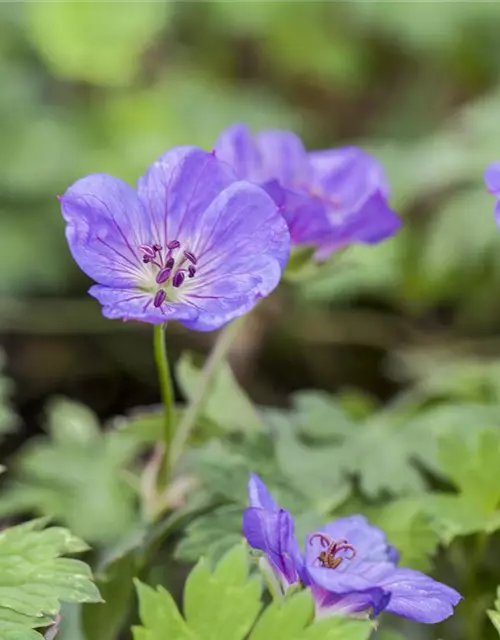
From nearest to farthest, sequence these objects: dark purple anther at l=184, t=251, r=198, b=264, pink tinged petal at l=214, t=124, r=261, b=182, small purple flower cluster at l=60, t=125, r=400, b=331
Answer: small purple flower cluster at l=60, t=125, r=400, b=331, dark purple anther at l=184, t=251, r=198, b=264, pink tinged petal at l=214, t=124, r=261, b=182

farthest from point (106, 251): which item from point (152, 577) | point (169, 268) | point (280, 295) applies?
point (280, 295)

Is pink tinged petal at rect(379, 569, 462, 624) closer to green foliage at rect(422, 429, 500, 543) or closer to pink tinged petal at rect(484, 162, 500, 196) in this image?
green foliage at rect(422, 429, 500, 543)

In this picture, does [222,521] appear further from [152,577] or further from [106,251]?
[106,251]

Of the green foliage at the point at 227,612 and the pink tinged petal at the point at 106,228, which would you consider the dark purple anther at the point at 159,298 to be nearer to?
the pink tinged petal at the point at 106,228

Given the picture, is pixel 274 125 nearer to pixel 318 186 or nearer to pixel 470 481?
pixel 318 186

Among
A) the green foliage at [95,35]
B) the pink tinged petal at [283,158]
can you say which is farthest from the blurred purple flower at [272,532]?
the green foliage at [95,35]

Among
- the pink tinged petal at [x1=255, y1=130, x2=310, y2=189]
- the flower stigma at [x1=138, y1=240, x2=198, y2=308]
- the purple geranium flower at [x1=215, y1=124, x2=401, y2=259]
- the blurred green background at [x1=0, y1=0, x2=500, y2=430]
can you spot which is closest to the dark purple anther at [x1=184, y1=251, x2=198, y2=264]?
the flower stigma at [x1=138, y1=240, x2=198, y2=308]
